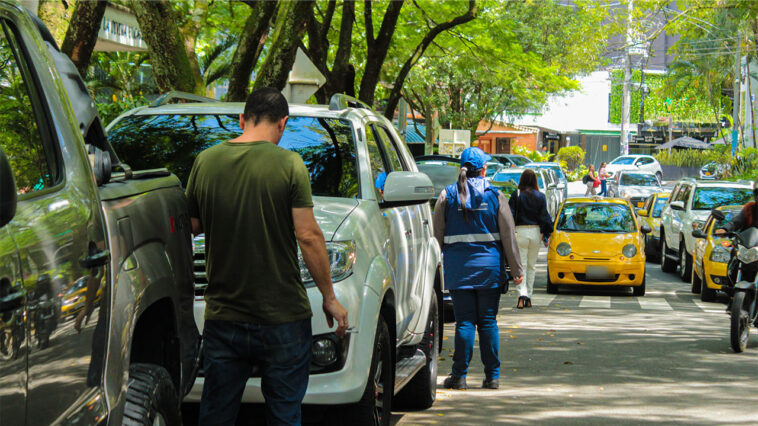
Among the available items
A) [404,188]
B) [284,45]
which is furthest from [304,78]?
[404,188]

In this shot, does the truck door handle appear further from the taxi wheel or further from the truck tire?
the taxi wheel

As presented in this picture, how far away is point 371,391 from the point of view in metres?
5.11

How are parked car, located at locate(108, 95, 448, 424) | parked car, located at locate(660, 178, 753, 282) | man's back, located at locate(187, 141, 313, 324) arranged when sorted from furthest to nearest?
1. parked car, located at locate(660, 178, 753, 282)
2. parked car, located at locate(108, 95, 448, 424)
3. man's back, located at locate(187, 141, 313, 324)

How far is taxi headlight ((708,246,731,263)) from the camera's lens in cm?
1466

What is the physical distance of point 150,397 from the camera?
3.42 m

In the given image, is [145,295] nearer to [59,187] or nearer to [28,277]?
[59,187]

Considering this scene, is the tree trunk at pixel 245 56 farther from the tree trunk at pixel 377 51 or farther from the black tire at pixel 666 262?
the black tire at pixel 666 262

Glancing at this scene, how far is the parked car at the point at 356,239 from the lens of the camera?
195 inches

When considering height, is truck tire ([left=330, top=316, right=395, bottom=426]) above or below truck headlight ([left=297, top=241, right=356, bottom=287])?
below

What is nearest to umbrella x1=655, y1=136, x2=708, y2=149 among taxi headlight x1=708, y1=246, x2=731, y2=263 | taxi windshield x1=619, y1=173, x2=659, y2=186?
taxi windshield x1=619, y1=173, x2=659, y2=186

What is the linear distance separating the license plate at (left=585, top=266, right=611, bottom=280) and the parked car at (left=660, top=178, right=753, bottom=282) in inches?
89.4

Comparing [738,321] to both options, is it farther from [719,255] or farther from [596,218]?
[596,218]

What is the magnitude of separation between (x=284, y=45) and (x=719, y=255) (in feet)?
24.0

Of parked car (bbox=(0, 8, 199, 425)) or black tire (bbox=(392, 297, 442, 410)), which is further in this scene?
black tire (bbox=(392, 297, 442, 410))
